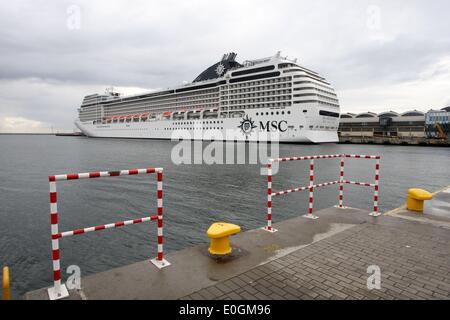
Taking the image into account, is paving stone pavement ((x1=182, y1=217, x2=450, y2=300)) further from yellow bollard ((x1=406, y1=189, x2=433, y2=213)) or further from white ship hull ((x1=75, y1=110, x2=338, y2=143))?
white ship hull ((x1=75, y1=110, x2=338, y2=143))

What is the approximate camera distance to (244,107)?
206ft

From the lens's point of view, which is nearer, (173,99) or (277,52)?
(277,52)

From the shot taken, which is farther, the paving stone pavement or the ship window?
the ship window

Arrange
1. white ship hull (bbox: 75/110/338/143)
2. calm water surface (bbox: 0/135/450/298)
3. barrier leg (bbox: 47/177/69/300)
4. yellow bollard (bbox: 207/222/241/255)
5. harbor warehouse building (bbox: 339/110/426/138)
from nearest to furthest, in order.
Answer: barrier leg (bbox: 47/177/69/300) → yellow bollard (bbox: 207/222/241/255) → calm water surface (bbox: 0/135/450/298) → white ship hull (bbox: 75/110/338/143) → harbor warehouse building (bbox: 339/110/426/138)

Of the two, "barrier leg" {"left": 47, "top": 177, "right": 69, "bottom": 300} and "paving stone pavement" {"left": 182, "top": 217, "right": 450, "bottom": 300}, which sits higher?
"barrier leg" {"left": 47, "top": 177, "right": 69, "bottom": 300}

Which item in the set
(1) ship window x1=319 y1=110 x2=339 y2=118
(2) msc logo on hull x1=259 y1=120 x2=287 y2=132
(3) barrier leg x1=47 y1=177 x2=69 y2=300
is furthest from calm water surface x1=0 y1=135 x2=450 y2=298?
(1) ship window x1=319 y1=110 x2=339 y2=118

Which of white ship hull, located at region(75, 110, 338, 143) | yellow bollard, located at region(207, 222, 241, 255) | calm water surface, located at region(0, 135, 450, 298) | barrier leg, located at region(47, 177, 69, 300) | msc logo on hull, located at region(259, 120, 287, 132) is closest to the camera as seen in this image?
barrier leg, located at region(47, 177, 69, 300)

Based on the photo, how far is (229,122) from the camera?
63.8 m

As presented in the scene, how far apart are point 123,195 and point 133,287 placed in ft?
34.5

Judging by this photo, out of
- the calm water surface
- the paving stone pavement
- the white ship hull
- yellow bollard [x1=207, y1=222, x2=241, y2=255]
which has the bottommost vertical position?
the calm water surface

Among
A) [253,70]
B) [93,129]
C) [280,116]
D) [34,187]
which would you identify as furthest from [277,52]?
[93,129]

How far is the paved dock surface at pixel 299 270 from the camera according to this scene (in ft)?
11.3

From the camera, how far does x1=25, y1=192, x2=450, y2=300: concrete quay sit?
11.3 ft
